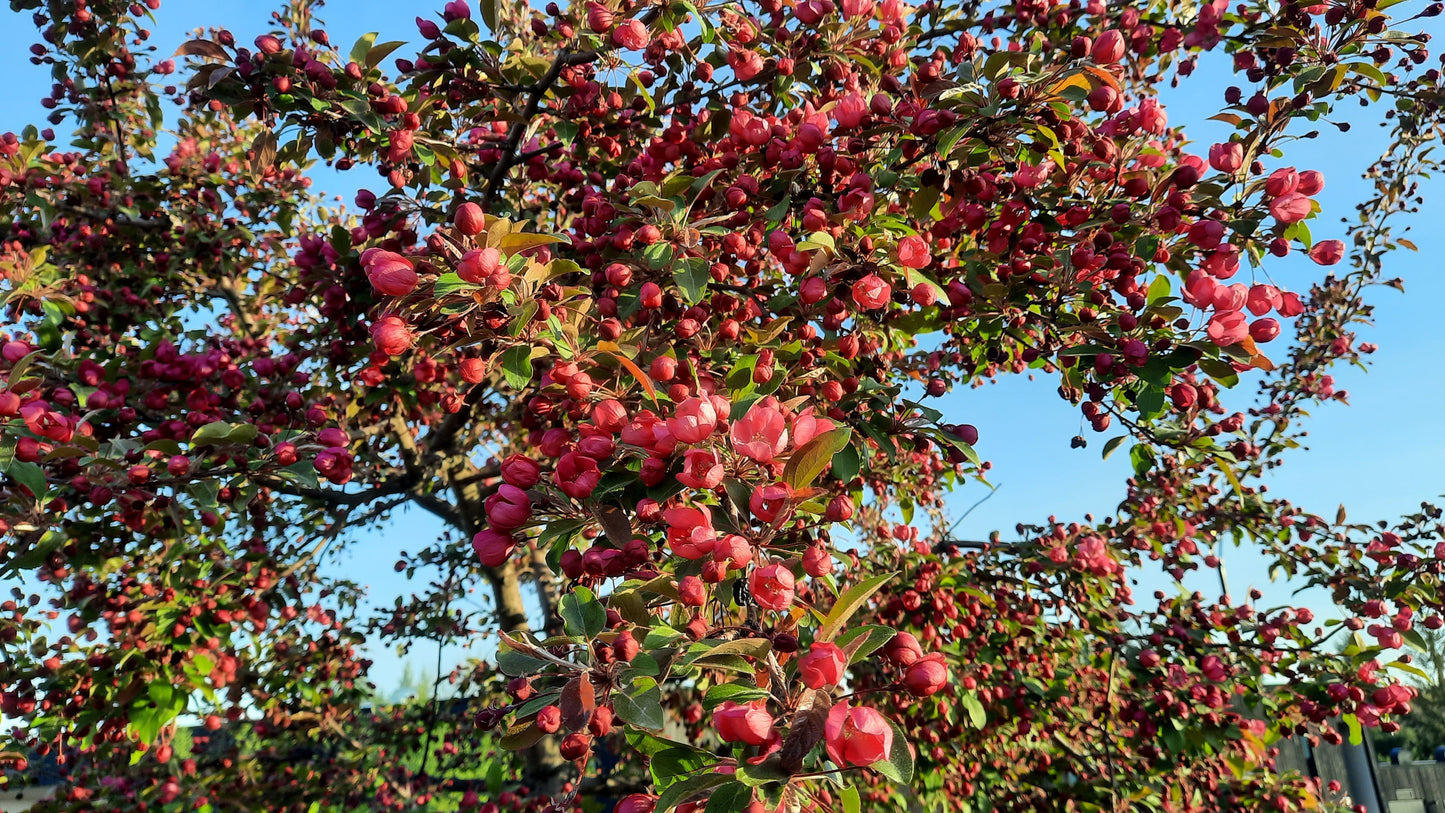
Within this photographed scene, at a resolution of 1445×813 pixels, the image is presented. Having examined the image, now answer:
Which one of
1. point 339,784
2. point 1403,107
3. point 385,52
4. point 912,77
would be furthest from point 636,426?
point 339,784

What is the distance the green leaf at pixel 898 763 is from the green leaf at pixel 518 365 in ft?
3.45

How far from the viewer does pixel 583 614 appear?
1.54 meters

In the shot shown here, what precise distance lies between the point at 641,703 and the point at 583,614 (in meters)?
0.26

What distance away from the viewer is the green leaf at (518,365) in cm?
178

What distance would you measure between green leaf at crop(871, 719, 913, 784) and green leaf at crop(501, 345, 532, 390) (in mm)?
1051

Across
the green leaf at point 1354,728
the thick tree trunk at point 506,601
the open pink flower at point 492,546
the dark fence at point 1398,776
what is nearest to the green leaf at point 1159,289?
the open pink flower at point 492,546

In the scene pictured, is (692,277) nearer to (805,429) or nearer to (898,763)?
(805,429)

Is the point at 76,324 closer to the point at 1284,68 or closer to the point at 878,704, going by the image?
the point at 878,704

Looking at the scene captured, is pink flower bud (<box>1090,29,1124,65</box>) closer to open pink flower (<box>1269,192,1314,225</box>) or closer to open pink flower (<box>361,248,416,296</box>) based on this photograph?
open pink flower (<box>1269,192,1314,225</box>)

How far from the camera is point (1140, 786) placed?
12.0ft

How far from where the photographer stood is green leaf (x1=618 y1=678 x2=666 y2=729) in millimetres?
1316

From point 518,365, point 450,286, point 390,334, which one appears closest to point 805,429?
point 518,365

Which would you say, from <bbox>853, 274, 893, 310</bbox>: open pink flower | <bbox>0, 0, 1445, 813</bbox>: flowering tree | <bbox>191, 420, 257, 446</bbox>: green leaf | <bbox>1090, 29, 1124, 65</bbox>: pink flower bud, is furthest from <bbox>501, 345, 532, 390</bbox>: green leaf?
<bbox>1090, 29, 1124, 65</bbox>: pink flower bud

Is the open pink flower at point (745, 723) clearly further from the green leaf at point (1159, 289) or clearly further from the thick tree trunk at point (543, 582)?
the thick tree trunk at point (543, 582)
